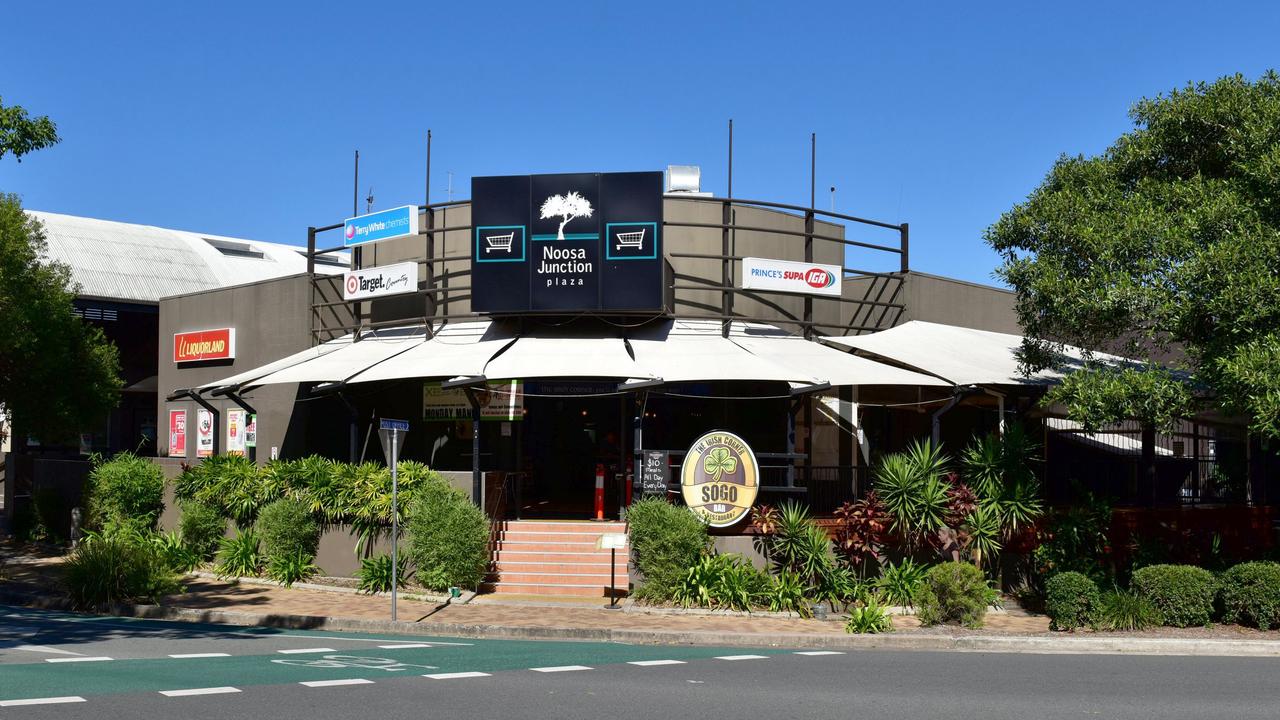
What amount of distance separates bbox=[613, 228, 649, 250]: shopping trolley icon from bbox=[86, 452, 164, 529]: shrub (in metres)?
10.5

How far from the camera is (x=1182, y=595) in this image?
16.2 m

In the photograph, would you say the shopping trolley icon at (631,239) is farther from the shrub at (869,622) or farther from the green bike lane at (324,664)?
the green bike lane at (324,664)

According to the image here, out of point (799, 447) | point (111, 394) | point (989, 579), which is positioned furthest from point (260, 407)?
point (989, 579)

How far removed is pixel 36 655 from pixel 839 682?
8.43 meters

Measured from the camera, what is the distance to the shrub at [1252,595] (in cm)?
1580

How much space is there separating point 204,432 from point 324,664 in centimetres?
1858

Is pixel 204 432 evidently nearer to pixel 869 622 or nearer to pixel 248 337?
pixel 248 337

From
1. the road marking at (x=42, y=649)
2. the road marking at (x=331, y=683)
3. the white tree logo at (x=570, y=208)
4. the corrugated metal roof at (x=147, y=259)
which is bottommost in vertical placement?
the road marking at (x=42, y=649)

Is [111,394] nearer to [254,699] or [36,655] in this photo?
[36,655]

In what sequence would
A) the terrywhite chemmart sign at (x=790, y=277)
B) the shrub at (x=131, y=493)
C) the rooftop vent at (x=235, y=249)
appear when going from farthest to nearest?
1. the rooftop vent at (x=235, y=249)
2. the shrub at (x=131, y=493)
3. the terrywhite chemmart sign at (x=790, y=277)

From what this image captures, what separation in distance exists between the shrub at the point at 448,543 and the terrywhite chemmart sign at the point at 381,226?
6.78 m

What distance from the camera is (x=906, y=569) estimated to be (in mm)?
18234

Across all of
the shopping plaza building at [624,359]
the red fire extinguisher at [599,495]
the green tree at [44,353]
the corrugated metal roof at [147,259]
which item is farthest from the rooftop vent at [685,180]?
the corrugated metal roof at [147,259]

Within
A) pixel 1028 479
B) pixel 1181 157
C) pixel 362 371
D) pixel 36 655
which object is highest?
pixel 1181 157
